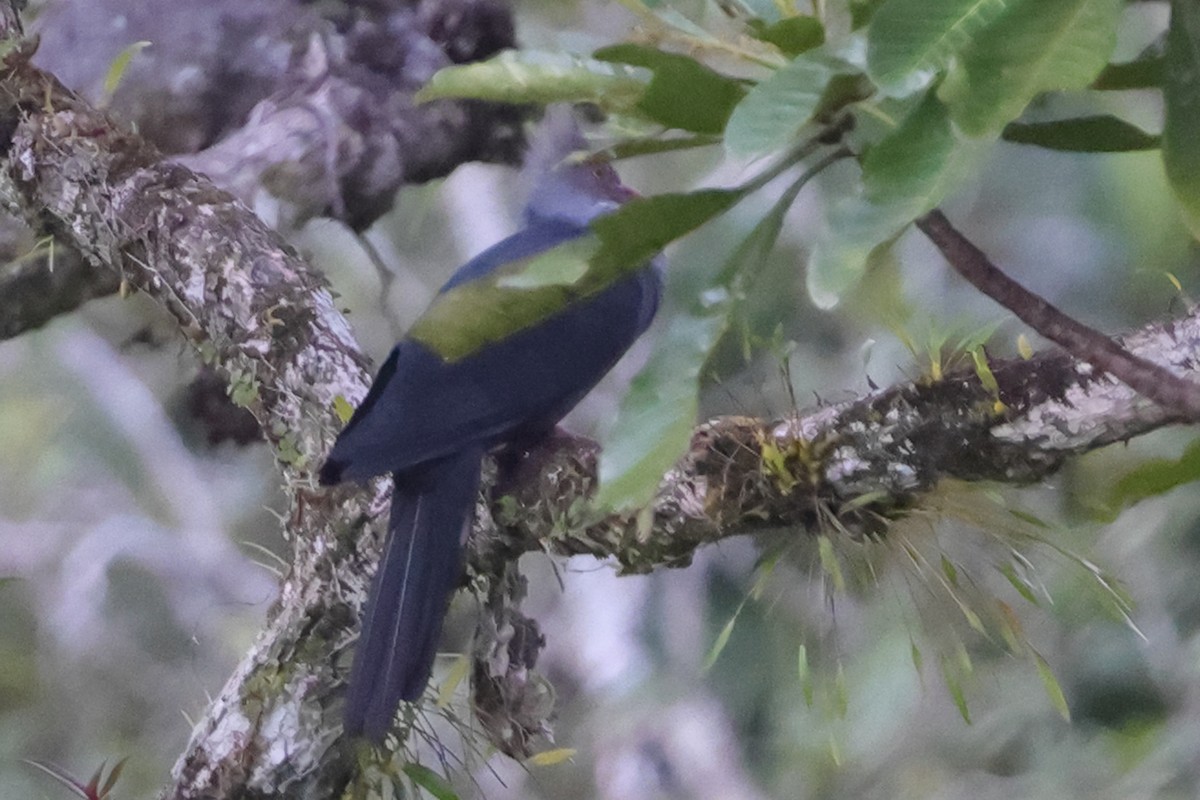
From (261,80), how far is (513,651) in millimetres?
1058

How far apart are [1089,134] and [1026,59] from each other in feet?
0.58

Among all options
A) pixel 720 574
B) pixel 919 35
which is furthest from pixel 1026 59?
pixel 720 574

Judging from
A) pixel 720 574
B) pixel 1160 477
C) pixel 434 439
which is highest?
pixel 1160 477

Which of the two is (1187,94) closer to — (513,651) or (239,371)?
(513,651)

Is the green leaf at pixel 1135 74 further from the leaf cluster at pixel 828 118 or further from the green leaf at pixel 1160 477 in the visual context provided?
the green leaf at pixel 1160 477

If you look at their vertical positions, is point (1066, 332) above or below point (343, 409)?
above

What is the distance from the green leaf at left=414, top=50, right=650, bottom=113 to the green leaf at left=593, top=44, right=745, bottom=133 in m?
0.03

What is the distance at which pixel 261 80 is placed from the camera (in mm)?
1690

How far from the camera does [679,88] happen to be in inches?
22.3

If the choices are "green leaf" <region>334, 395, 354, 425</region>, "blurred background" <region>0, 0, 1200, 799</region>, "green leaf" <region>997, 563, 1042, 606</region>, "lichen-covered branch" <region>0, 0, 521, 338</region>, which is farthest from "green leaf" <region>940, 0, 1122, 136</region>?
"lichen-covered branch" <region>0, 0, 521, 338</region>

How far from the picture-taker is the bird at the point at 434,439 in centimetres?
102

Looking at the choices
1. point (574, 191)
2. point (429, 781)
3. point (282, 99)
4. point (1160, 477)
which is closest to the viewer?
point (1160, 477)

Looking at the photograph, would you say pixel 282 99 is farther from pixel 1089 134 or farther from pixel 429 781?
pixel 1089 134

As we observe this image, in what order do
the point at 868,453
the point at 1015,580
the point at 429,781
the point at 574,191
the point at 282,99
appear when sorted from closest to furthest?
the point at 868,453
the point at 1015,580
the point at 429,781
the point at 574,191
the point at 282,99
